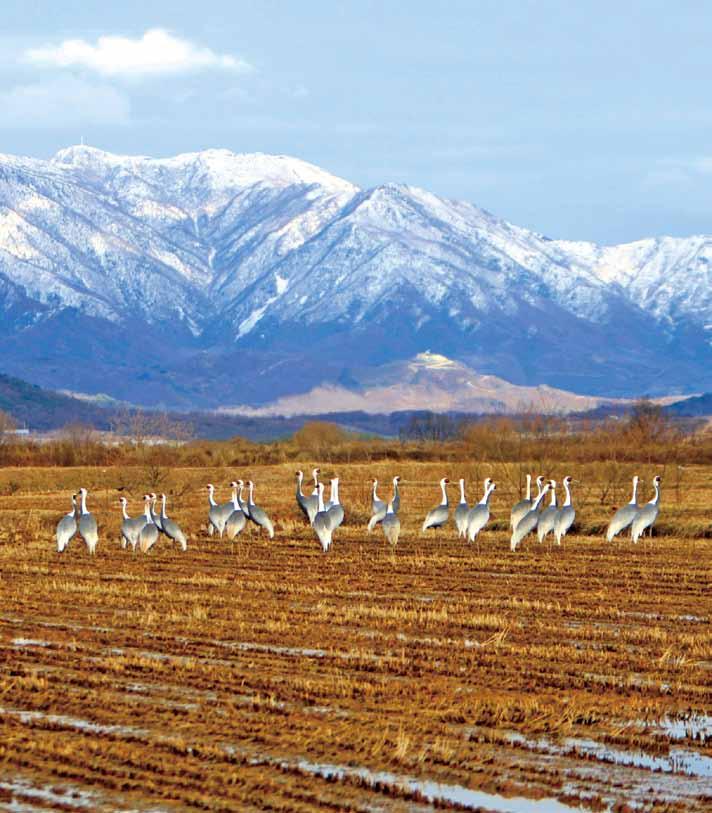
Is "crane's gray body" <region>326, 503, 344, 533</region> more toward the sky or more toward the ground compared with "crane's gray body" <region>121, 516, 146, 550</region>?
more toward the sky

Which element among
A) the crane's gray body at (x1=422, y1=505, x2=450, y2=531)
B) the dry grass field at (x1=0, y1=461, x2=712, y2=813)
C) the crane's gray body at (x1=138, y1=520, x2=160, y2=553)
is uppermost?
the crane's gray body at (x1=422, y1=505, x2=450, y2=531)

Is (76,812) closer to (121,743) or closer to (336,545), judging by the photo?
(121,743)

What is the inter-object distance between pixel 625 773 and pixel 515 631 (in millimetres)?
7534

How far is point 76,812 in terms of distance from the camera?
11906 millimetres

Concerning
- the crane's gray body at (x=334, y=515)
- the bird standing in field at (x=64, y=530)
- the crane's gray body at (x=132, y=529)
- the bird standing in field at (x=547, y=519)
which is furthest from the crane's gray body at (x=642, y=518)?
the bird standing in field at (x=64, y=530)

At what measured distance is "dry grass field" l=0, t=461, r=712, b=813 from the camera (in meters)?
12.8

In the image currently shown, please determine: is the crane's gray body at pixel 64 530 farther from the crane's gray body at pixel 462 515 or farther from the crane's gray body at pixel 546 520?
the crane's gray body at pixel 546 520

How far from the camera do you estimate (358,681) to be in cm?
1686

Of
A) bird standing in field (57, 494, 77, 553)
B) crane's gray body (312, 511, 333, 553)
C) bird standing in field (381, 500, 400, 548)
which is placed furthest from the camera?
bird standing in field (381, 500, 400, 548)

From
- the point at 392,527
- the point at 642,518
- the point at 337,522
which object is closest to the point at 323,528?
the point at 337,522

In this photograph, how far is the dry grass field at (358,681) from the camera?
12.8 metres

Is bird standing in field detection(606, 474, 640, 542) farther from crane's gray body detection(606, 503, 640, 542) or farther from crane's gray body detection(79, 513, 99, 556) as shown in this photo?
crane's gray body detection(79, 513, 99, 556)

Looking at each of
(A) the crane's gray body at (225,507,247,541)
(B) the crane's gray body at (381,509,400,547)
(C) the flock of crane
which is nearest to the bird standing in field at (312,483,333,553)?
(C) the flock of crane

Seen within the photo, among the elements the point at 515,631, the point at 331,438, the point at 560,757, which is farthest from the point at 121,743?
the point at 331,438
